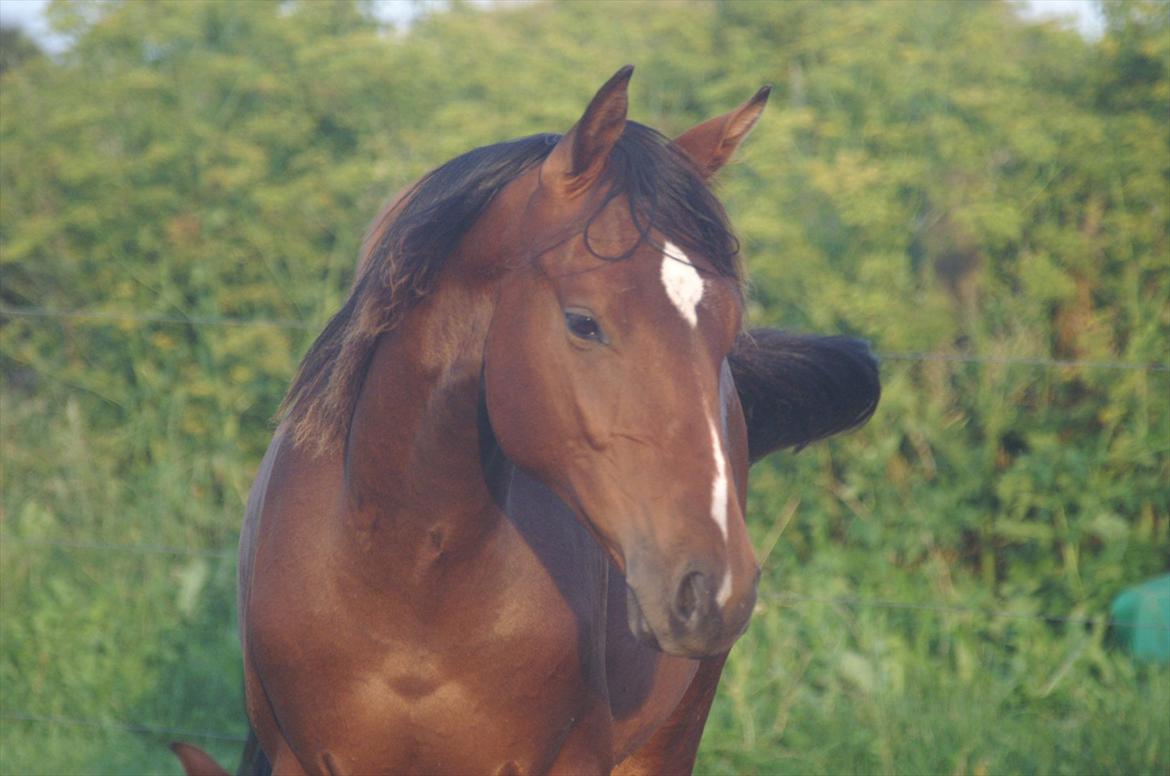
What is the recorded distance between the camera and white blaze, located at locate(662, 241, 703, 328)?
6.61ft

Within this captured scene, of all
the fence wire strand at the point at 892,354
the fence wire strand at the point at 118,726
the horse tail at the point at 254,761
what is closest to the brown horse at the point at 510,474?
the horse tail at the point at 254,761

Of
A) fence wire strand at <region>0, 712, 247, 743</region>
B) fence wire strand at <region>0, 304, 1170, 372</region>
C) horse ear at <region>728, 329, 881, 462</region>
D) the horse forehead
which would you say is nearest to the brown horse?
the horse forehead

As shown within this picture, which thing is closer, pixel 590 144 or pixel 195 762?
pixel 590 144

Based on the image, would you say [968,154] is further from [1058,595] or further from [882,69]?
[1058,595]

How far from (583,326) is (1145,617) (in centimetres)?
412

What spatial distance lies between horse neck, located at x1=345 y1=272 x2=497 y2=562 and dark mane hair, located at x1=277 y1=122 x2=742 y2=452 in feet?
0.14

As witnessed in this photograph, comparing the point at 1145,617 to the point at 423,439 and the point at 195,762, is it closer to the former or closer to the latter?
the point at 195,762

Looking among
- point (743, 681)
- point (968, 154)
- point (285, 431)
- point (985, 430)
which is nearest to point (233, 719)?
point (743, 681)

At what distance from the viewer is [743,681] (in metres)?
5.16

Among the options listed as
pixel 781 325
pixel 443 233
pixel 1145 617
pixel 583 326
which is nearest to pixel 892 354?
pixel 781 325

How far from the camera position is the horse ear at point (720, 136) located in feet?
7.76

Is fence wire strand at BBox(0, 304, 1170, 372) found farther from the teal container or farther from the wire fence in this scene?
the teal container

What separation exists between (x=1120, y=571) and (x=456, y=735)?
163 inches

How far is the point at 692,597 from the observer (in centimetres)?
191
